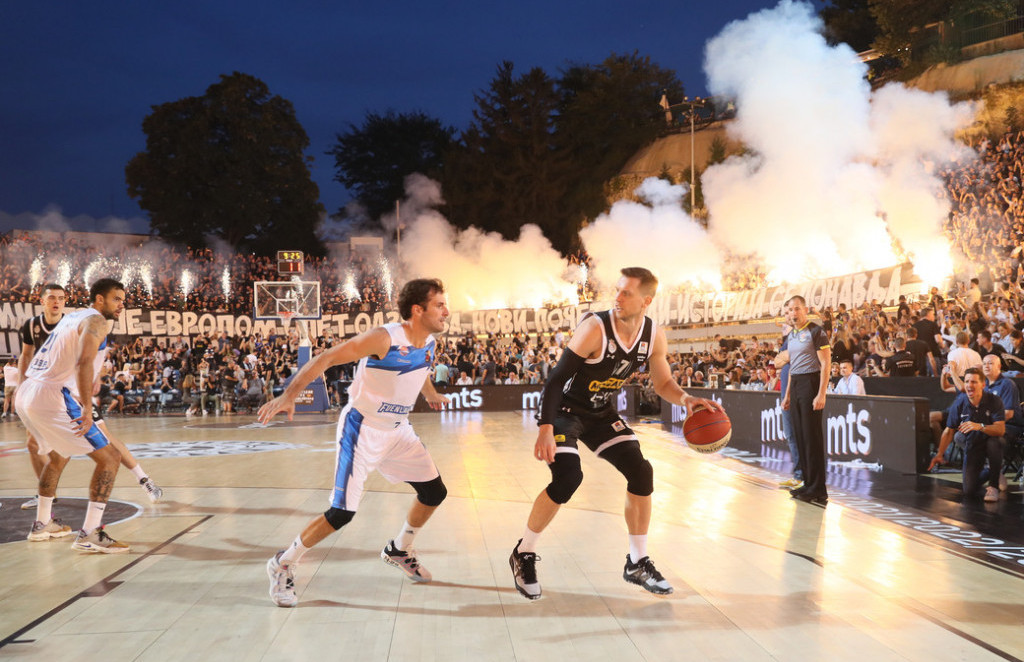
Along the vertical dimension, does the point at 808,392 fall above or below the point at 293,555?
above

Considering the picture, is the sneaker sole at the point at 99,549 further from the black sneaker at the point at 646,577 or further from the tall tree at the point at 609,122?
the tall tree at the point at 609,122

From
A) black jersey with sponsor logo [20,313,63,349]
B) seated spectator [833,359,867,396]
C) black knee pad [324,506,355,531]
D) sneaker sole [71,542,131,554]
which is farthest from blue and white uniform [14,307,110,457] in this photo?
seated spectator [833,359,867,396]

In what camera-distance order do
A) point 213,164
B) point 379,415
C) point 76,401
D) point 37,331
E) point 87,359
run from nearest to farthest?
point 379,415 < point 87,359 < point 76,401 < point 37,331 < point 213,164

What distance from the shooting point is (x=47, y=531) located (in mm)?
6500

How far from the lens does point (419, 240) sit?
46344mm

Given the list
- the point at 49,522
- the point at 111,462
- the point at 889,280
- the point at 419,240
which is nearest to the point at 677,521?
the point at 111,462

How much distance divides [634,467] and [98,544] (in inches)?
152

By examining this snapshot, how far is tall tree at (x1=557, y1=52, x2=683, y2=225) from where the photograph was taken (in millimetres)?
44656

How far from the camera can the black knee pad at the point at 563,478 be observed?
4.67m

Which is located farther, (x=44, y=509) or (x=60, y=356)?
(x=44, y=509)

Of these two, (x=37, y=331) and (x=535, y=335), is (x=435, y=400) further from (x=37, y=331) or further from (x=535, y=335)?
(x=535, y=335)

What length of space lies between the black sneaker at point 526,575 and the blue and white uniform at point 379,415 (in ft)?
2.53

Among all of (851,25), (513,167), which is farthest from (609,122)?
(851,25)

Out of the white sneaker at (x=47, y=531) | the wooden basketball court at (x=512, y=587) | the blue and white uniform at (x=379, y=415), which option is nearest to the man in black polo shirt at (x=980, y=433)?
the wooden basketball court at (x=512, y=587)
